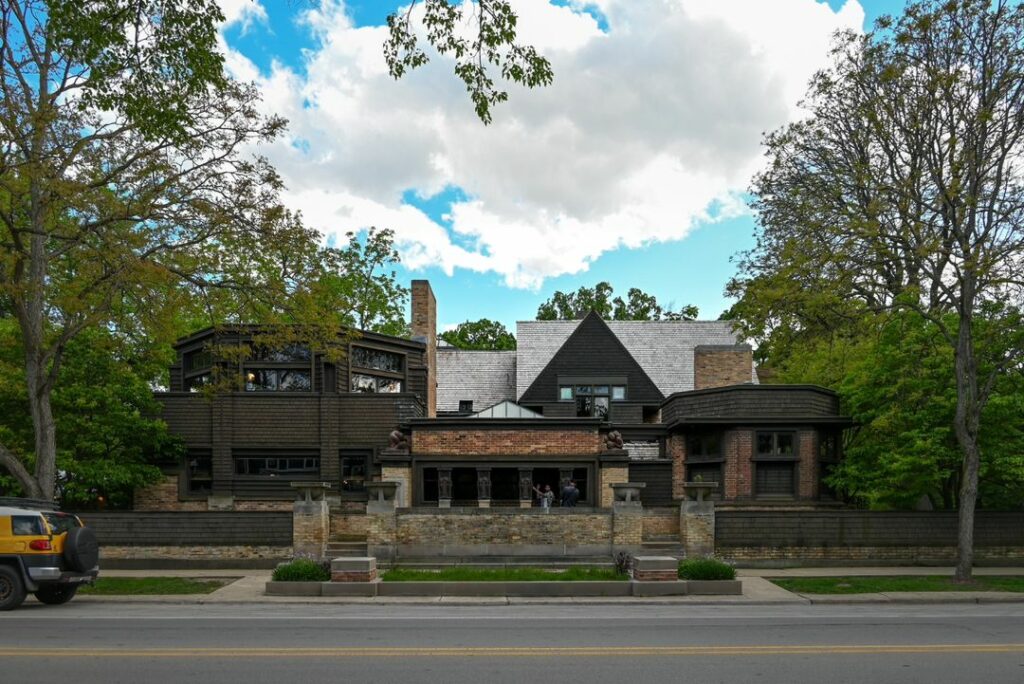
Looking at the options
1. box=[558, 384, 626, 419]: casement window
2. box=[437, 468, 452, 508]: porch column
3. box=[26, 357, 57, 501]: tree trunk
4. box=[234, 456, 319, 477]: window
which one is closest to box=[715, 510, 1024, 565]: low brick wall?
box=[437, 468, 452, 508]: porch column

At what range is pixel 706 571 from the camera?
19.6 m

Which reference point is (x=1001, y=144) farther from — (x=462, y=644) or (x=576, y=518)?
(x=462, y=644)

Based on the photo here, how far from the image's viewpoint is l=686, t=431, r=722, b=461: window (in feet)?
105

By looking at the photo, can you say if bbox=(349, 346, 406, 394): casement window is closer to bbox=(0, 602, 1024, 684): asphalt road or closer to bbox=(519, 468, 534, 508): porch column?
bbox=(519, 468, 534, 508): porch column

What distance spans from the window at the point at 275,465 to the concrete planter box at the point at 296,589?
14508 mm

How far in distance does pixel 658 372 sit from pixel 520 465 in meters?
18.2

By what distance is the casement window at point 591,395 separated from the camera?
45.2 m

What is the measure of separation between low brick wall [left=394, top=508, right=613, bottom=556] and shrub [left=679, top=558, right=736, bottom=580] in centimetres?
503

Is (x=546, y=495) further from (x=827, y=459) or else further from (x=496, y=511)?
(x=827, y=459)

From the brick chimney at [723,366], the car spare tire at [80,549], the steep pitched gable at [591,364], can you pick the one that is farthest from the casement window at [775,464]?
the car spare tire at [80,549]

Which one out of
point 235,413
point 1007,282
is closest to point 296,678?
point 1007,282

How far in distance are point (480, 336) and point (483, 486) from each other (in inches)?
2247

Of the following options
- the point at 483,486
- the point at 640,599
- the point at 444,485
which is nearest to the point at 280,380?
the point at 444,485

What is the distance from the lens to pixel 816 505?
99.9 ft
